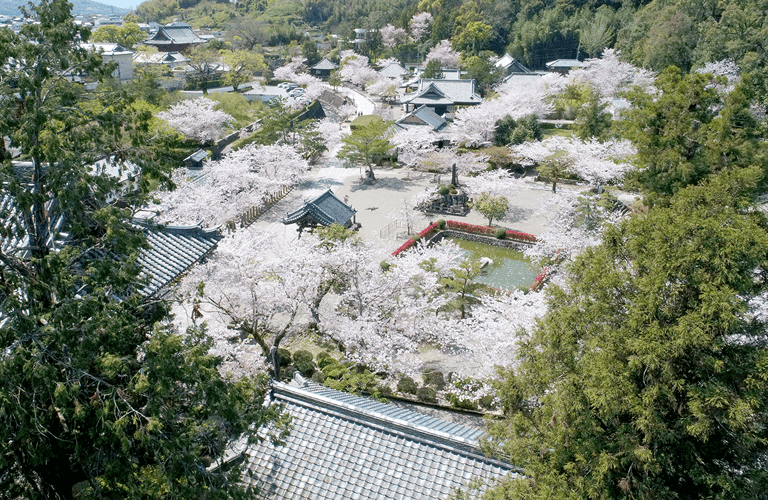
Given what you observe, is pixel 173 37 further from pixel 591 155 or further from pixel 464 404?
pixel 464 404

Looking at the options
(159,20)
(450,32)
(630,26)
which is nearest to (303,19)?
(159,20)

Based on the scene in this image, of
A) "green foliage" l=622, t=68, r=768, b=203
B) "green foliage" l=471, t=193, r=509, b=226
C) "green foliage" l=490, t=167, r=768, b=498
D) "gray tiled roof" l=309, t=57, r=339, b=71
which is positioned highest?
"green foliage" l=490, t=167, r=768, b=498

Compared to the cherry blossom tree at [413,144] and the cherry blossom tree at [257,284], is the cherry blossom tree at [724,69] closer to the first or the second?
the cherry blossom tree at [413,144]

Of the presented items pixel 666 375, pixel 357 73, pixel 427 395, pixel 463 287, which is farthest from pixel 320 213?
pixel 357 73

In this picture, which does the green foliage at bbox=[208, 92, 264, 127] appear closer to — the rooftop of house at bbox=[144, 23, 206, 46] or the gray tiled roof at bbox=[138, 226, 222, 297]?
the gray tiled roof at bbox=[138, 226, 222, 297]

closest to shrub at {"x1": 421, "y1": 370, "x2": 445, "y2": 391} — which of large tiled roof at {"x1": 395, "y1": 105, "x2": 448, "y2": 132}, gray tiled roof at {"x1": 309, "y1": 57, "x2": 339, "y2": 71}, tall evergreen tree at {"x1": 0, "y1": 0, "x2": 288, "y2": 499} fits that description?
tall evergreen tree at {"x1": 0, "y1": 0, "x2": 288, "y2": 499}

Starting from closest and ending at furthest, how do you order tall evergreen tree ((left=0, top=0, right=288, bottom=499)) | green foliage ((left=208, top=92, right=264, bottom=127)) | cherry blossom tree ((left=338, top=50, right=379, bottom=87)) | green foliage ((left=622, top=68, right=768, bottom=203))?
tall evergreen tree ((left=0, top=0, right=288, bottom=499))
green foliage ((left=622, top=68, right=768, bottom=203))
green foliage ((left=208, top=92, right=264, bottom=127))
cherry blossom tree ((left=338, top=50, right=379, bottom=87))
